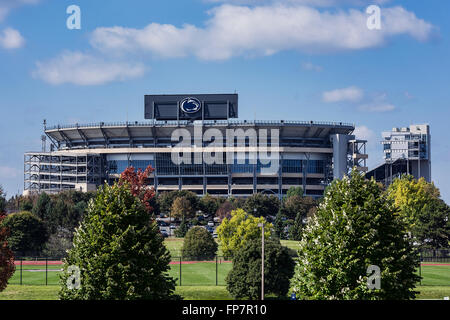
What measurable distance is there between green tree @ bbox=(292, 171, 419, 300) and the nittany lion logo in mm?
125138

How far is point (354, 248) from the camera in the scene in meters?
25.9

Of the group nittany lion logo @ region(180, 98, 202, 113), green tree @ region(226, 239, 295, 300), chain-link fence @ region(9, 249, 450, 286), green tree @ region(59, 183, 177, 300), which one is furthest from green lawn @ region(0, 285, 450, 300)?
nittany lion logo @ region(180, 98, 202, 113)

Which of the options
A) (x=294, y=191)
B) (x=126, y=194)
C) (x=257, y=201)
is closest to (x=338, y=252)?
(x=126, y=194)

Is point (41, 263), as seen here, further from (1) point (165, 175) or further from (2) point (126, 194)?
(1) point (165, 175)

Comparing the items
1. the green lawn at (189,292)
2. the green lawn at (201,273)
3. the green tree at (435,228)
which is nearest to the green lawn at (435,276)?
the green lawn at (189,292)

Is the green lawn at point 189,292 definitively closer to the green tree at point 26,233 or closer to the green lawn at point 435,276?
the green lawn at point 435,276

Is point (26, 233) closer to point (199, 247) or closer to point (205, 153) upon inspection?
point (199, 247)

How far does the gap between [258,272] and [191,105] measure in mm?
114358

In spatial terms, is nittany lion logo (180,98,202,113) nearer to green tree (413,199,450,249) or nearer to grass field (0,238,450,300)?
green tree (413,199,450,249)

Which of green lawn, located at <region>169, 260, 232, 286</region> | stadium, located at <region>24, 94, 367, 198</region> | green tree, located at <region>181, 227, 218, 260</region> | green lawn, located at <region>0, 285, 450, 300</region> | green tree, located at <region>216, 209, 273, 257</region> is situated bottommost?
green lawn, located at <region>169, 260, 232, 286</region>

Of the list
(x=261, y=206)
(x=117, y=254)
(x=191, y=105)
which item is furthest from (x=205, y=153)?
(x=117, y=254)

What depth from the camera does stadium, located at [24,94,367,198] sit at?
154m
